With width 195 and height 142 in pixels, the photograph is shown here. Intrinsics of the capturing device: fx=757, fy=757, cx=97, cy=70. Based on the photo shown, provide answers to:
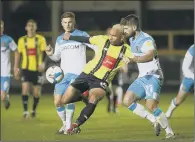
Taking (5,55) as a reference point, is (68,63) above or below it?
above

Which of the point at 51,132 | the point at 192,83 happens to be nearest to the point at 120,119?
the point at 192,83

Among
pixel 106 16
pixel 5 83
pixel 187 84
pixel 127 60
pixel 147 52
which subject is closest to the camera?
pixel 127 60

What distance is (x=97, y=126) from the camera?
43.7 ft

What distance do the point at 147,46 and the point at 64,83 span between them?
1727mm

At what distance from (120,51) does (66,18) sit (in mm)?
1081

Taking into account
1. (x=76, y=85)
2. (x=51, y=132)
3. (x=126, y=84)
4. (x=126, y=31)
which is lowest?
(x=126, y=84)

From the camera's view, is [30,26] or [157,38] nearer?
[30,26]

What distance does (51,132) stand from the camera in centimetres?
1222

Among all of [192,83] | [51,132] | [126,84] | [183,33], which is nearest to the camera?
[51,132]

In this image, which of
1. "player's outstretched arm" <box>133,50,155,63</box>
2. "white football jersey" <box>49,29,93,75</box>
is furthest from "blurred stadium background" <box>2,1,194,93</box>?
"player's outstretched arm" <box>133,50,155,63</box>

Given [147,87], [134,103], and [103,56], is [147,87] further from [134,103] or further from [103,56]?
[103,56]

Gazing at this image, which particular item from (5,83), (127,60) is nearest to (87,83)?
(127,60)

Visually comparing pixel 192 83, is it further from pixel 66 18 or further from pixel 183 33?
pixel 183 33

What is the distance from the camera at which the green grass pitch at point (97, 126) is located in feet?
37.4
